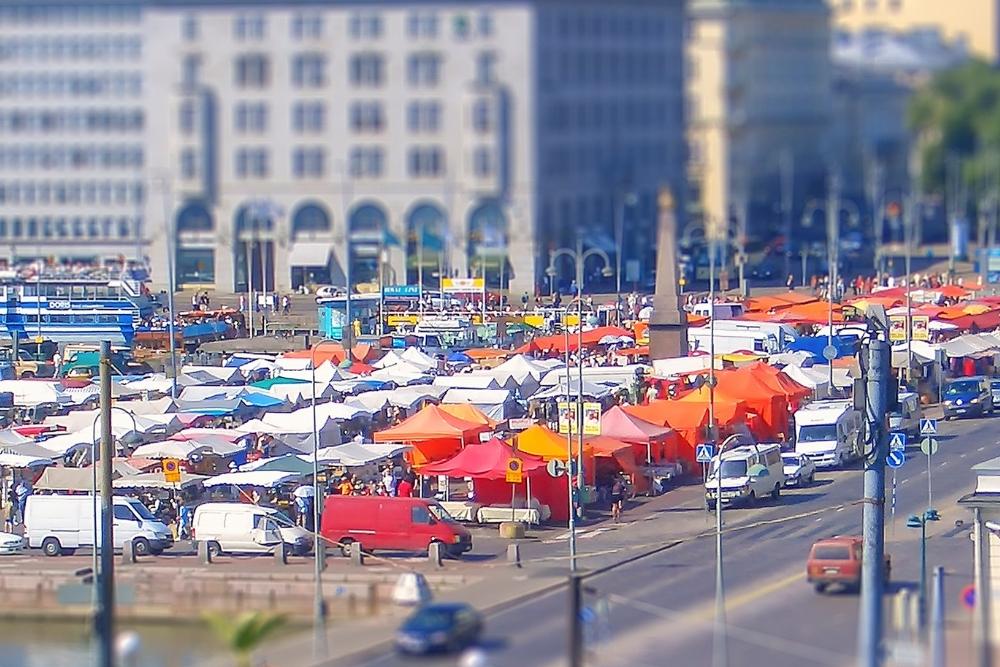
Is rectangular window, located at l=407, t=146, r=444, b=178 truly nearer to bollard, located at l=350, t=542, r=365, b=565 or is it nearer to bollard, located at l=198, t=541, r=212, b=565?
bollard, located at l=198, t=541, r=212, b=565

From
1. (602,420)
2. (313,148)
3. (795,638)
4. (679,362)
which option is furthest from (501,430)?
(313,148)

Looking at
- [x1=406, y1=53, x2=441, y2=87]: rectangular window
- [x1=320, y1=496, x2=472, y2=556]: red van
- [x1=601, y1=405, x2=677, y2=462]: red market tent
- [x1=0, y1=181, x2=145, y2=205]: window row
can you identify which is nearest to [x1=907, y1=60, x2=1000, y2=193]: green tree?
[x1=406, y1=53, x2=441, y2=87]: rectangular window

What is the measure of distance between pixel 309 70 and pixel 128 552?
237 ft

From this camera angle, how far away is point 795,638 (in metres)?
36.7

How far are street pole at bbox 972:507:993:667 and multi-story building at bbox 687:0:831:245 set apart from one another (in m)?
79.1

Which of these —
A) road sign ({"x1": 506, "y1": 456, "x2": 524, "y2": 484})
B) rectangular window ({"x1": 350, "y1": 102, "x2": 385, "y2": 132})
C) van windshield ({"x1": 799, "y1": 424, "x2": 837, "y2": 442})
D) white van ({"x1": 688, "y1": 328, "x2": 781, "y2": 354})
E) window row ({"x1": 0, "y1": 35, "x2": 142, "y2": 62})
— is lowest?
road sign ({"x1": 506, "y1": 456, "x2": 524, "y2": 484})

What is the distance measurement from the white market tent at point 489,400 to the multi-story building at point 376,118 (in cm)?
5259

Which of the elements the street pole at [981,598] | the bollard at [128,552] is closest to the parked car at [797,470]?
the street pole at [981,598]

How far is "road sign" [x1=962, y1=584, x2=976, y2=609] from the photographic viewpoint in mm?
Answer: 38344

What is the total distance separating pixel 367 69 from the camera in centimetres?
11812

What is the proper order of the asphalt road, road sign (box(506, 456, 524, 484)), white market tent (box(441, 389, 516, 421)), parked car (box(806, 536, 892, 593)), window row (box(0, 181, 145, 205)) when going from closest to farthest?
the asphalt road → parked car (box(806, 536, 892, 593)) → road sign (box(506, 456, 524, 484)) → white market tent (box(441, 389, 516, 421)) → window row (box(0, 181, 145, 205))

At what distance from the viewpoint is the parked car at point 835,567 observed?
1635 inches

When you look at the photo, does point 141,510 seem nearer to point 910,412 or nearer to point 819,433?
point 819,433

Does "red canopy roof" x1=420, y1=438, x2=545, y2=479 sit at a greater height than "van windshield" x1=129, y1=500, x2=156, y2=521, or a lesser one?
greater
